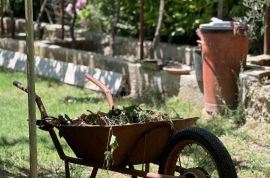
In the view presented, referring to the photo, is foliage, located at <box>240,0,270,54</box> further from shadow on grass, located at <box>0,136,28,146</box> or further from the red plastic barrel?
shadow on grass, located at <box>0,136,28,146</box>

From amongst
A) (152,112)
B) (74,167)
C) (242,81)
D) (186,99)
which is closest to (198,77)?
(186,99)

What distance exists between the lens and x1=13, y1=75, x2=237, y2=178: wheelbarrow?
135 inches

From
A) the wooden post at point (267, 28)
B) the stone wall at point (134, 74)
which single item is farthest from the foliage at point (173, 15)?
the stone wall at point (134, 74)

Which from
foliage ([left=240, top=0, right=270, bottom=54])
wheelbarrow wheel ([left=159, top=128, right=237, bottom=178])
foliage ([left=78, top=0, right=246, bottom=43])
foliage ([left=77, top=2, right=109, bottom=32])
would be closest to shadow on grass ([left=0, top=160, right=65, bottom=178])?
wheelbarrow wheel ([left=159, top=128, right=237, bottom=178])

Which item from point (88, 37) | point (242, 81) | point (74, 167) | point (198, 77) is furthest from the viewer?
point (88, 37)

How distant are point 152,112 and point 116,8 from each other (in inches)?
280

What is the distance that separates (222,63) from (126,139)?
12.2ft

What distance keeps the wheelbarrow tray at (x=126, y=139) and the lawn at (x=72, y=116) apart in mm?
926

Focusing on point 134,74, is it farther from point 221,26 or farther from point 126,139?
point 126,139

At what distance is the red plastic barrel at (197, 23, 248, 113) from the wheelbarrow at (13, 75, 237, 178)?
332cm

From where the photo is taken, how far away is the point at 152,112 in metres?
3.93

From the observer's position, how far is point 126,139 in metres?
3.60

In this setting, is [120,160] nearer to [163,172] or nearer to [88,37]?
[163,172]

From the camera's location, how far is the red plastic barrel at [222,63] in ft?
23.1
